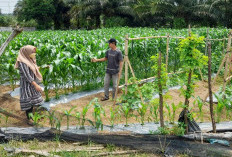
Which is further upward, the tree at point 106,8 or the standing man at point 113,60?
the tree at point 106,8

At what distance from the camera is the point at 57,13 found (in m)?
39.5

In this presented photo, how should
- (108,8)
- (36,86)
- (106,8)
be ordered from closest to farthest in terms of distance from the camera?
1. (36,86)
2. (108,8)
3. (106,8)

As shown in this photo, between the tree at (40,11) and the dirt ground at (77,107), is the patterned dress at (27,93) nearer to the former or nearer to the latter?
the dirt ground at (77,107)

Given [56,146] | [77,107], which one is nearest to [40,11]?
[77,107]

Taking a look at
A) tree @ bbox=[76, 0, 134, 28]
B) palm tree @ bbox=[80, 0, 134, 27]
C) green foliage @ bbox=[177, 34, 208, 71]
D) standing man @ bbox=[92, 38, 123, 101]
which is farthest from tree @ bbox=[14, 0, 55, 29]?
green foliage @ bbox=[177, 34, 208, 71]

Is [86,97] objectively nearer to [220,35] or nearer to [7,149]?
[7,149]

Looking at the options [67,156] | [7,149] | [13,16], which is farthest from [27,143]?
[13,16]

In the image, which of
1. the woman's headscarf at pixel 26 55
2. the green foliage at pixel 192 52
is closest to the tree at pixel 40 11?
the woman's headscarf at pixel 26 55

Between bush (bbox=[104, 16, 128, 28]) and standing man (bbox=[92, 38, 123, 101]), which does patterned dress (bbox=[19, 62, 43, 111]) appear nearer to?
standing man (bbox=[92, 38, 123, 101])

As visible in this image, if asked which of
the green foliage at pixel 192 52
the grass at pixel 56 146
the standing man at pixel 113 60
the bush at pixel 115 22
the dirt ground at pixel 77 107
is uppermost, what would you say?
the bush at pixel 115 22

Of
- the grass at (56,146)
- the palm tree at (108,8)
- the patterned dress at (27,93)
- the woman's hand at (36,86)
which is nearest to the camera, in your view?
the grass at (56,146)

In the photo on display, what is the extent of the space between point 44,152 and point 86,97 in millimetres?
2702

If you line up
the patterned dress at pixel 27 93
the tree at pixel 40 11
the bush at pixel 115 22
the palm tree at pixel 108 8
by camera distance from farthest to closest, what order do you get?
the tree at pixel 40 11 → the palm tree at pixel 108 8 → the bush at pixel 115 22 → the patterned dress at pixel 27 93

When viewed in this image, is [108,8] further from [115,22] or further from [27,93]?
[27,93]
